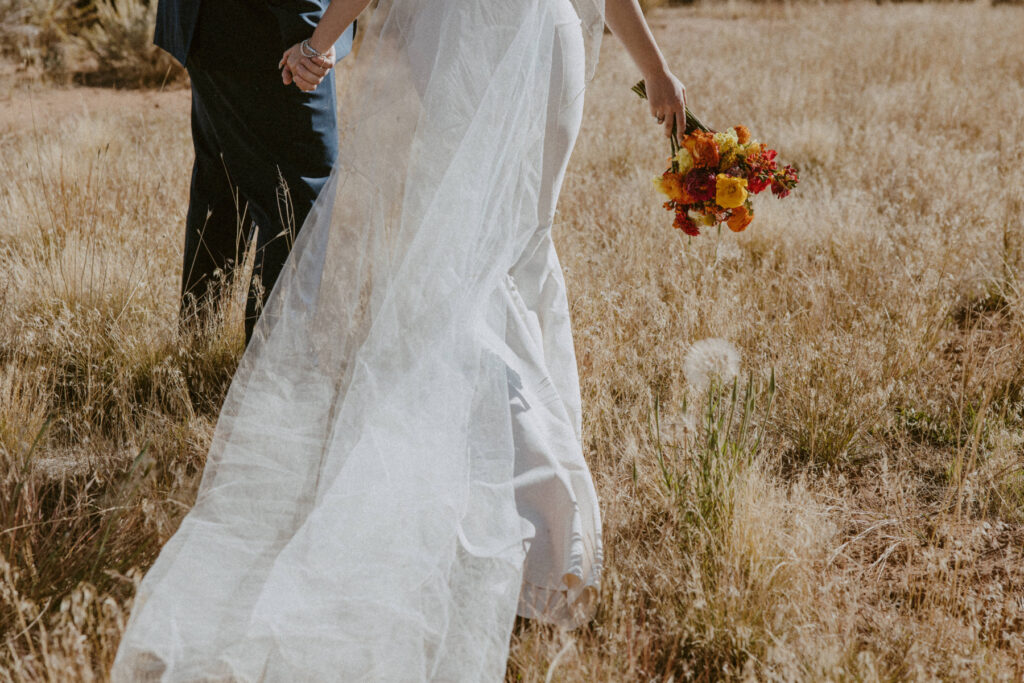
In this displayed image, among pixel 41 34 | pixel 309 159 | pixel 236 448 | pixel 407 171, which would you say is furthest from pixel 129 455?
pixel 41 34

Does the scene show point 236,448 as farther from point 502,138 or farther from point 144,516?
point 502,138

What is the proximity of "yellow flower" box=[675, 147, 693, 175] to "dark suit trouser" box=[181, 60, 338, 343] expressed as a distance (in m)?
1.03

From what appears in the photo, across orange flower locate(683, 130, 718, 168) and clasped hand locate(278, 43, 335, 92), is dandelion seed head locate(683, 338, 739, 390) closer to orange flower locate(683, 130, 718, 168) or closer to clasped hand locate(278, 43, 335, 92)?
orange flower locate(683, 130, 718, 168)

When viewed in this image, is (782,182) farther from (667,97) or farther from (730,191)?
(667,97)

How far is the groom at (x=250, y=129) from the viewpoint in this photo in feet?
7.18

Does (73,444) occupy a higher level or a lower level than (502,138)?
lower

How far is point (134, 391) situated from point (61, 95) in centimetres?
538

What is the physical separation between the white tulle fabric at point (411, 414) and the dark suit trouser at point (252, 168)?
43 centimetres

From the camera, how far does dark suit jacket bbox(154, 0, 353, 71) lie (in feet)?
7.05

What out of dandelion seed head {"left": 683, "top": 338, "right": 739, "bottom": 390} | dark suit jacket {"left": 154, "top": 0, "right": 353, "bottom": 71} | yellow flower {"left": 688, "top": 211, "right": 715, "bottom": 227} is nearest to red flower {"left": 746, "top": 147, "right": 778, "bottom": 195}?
yellow flower {"left": 688, "top": 211, "right": 715, "bottom": 227}

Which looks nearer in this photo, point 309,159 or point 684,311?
point 309,159

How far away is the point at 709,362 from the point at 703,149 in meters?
0.93

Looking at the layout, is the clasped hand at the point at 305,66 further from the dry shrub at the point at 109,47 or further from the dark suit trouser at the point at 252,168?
the dry shrub at the point at 109,47

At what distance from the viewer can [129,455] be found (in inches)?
88.3
